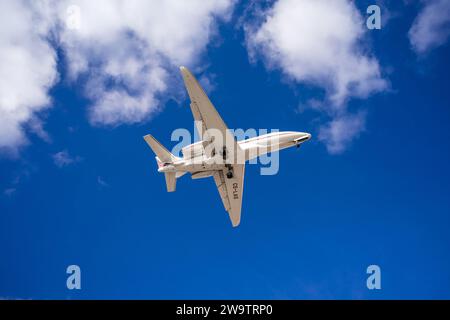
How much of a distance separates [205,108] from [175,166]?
11.7 metres

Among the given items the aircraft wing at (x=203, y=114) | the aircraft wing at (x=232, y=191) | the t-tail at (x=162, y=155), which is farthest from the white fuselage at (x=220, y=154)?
the aircraft wing at (x=232, y=191)

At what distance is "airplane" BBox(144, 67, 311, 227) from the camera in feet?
198

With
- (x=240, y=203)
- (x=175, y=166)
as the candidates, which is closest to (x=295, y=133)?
(x=240, y=203)

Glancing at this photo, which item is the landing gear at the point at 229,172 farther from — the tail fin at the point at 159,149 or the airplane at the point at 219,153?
the tail fin at the point at 159,149

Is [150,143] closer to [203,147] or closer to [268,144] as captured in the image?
[203,147]

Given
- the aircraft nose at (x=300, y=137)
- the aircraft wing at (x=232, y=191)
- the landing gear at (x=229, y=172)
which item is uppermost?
the aircraft nose at (x=300, y=137)

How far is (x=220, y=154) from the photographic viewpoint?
6375 cm

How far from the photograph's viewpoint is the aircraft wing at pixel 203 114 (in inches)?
2183

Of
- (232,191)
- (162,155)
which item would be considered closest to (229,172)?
(232,191)

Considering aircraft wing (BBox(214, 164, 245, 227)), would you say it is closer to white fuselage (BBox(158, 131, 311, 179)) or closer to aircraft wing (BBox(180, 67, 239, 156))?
white fuselage (BBox(158, 131, 311, 179))

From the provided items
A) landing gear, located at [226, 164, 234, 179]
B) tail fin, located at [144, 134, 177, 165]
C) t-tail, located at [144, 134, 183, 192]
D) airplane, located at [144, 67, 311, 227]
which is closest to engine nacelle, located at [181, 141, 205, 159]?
airplane, located at [144, 67, 311, 227]

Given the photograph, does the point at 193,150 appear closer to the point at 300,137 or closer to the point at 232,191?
the point at 232,191

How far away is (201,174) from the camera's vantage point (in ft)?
224

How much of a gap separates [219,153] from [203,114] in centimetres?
733
